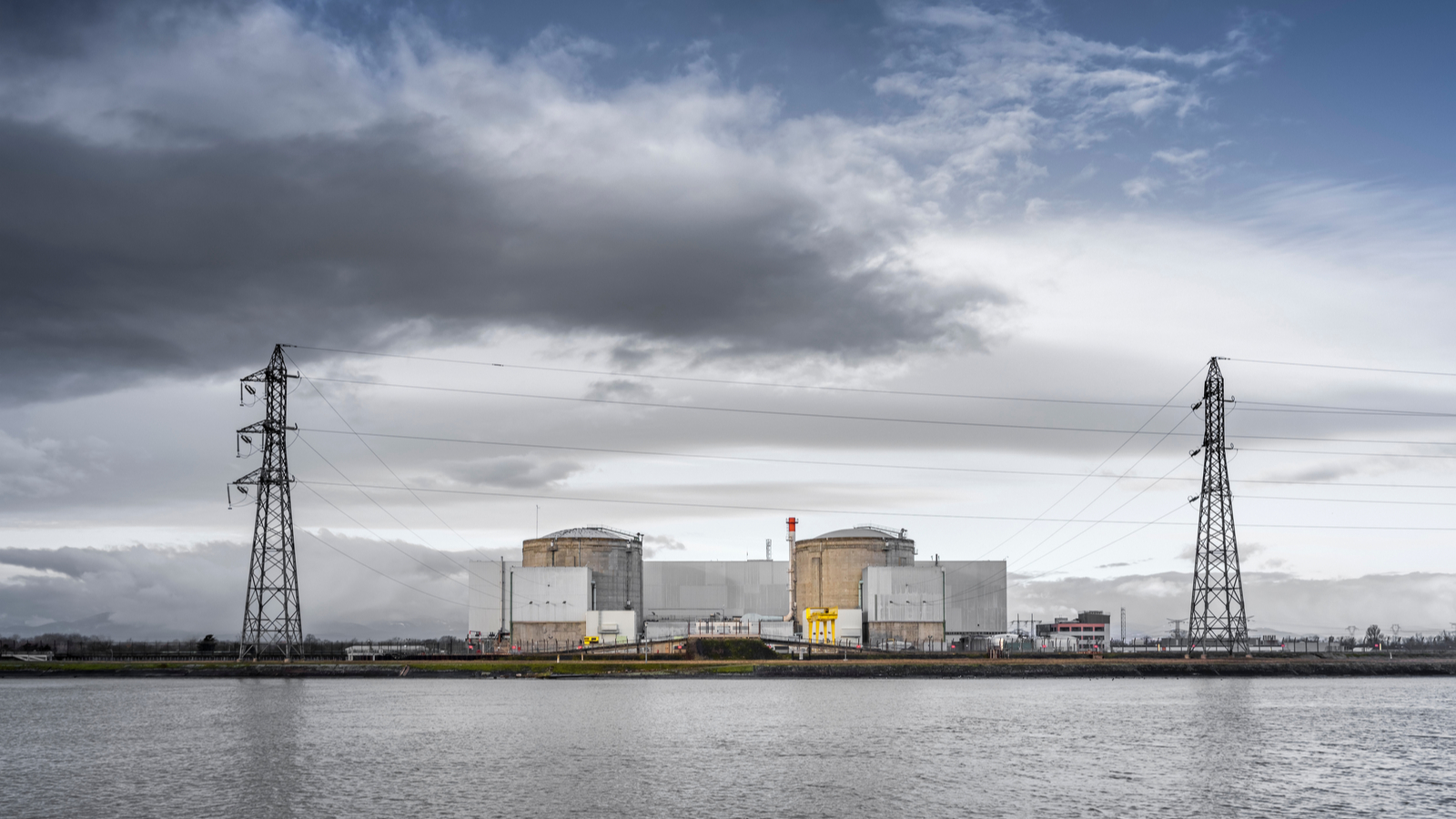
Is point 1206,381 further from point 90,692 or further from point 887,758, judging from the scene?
point 90,692

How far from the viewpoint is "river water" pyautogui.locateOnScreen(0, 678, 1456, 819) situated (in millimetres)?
32688

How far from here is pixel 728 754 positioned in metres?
42.7

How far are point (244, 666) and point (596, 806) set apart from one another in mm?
65246

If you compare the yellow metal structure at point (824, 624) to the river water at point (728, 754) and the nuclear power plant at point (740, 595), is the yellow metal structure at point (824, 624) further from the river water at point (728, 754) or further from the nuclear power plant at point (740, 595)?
the river water at point (728, 754)

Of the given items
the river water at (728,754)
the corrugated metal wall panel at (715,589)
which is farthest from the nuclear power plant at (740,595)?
the river water at (728,754)

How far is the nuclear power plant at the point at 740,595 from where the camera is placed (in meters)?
112

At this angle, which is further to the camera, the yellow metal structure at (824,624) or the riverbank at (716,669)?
the yellow metal structure at (824,624)

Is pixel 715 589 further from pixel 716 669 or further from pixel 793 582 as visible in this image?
pixel 716 669

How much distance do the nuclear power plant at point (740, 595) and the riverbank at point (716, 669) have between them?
1171cm

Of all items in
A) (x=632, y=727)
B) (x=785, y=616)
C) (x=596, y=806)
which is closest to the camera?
(x=596, y=806)

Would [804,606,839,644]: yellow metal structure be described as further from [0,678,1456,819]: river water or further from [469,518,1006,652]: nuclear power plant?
[0,678,1456,819]: river water

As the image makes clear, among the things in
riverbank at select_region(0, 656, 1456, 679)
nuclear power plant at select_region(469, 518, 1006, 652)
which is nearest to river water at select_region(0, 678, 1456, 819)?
riverbank at select_region(0, 656, 1456, 679)

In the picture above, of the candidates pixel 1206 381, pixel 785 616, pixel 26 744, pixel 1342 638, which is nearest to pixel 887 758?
pixel 26 744

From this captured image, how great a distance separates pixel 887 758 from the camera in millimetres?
41594
